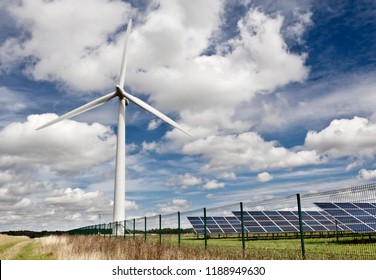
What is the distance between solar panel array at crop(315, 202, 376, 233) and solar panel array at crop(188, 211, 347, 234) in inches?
172

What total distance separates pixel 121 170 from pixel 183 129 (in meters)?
9.28

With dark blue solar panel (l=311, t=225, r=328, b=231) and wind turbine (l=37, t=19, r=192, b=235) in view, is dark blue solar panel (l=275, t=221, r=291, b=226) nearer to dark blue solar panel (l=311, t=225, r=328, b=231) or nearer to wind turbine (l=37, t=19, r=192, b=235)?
dark blue solar panel (l=311, t=225, r=328, b=231)

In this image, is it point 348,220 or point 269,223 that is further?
point 269,223

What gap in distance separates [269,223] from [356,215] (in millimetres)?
11748

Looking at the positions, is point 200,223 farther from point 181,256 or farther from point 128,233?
point 181,256

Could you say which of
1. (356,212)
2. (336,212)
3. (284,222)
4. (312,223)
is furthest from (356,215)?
(284,222)

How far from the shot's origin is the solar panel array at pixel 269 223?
36156 millimetres

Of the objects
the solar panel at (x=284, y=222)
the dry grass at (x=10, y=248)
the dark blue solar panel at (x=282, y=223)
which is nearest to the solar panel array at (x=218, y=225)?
the solar panel at (x=284, y=222)

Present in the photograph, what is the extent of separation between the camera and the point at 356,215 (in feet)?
88.6

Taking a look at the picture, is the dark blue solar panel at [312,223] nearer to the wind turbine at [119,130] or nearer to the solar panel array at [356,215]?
the solar panel array at [356,215]

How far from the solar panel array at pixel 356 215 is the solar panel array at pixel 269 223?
14.3 feet

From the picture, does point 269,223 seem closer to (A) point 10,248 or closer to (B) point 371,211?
(B) point 371,211
